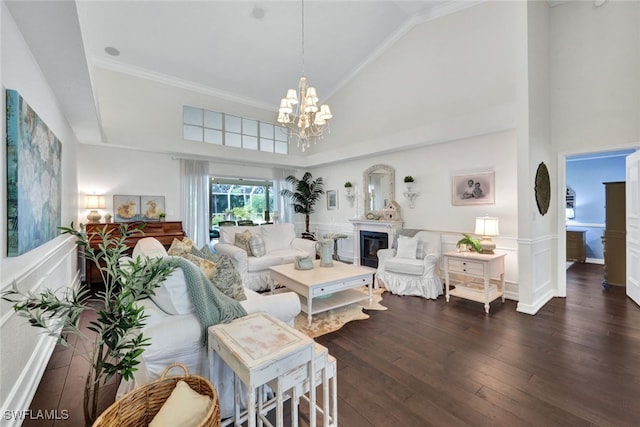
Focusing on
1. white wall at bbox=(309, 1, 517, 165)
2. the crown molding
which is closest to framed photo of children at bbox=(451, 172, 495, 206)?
white wall at bbox=(309, 1, 517, 165)

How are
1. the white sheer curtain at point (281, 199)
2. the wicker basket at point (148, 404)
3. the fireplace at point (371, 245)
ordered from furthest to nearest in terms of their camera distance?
the white sheer curtain at point (281, 199), the fireplace at point (371, 245), the wicker basket at point (148, 404)

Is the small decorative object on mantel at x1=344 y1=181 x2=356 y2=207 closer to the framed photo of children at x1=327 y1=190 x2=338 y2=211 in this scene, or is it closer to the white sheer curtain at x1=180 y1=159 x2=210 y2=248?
the framed photo of children at x1=327 y1=190 x2=338 y2=211

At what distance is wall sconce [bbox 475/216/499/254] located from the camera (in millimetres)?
3629

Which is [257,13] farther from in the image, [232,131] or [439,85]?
[439,85]

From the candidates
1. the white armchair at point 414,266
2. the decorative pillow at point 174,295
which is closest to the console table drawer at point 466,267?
the white armchair at point 414,266

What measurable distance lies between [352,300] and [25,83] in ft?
11.6

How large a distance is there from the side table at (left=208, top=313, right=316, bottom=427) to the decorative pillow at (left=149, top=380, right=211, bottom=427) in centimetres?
19

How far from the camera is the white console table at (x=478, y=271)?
339 centimetres

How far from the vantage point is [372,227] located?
18.3 feet

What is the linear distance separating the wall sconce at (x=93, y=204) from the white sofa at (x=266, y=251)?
2080 mm

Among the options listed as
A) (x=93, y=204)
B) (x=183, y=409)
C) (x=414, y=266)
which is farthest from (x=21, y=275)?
(x=414, y=266)

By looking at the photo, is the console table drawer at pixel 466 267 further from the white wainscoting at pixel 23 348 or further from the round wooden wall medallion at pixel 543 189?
the white wainscoting at pixel 23 348

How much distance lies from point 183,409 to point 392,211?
15.3ft

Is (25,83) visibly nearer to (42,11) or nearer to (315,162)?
(42,11)
